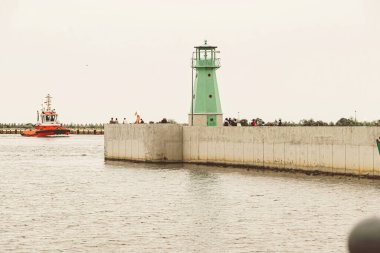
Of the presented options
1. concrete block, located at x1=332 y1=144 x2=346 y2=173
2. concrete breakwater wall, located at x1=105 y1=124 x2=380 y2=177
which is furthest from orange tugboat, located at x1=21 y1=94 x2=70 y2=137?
concrete block, located at x1=332 y1=144 x2=346 y2=173

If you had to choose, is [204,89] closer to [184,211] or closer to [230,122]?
[230,122]

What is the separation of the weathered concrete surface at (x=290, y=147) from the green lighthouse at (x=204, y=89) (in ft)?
19.7

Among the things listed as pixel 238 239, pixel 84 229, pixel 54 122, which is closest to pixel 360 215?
pixel 238 239

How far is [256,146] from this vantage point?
41094mm

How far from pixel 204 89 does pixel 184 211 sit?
30215mm

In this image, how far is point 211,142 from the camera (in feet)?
148

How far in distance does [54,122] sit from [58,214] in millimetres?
101712

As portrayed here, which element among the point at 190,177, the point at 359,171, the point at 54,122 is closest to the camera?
the point at 359,171

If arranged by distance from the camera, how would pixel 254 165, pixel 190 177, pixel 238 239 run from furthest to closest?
pixel 254 165 < pixel 190 177 < pixel 238 239

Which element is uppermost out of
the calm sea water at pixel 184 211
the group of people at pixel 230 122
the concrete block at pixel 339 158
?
the group of people at pixel 230 122

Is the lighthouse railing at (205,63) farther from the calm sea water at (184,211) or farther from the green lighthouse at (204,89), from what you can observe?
the calm sea water at (184,211)

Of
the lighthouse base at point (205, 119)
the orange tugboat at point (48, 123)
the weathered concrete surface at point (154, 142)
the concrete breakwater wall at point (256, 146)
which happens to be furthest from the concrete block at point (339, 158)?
the orange tugboat at point (48, 123)

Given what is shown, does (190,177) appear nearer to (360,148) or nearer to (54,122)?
(360,148)

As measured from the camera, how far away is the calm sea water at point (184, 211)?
15812 mm
